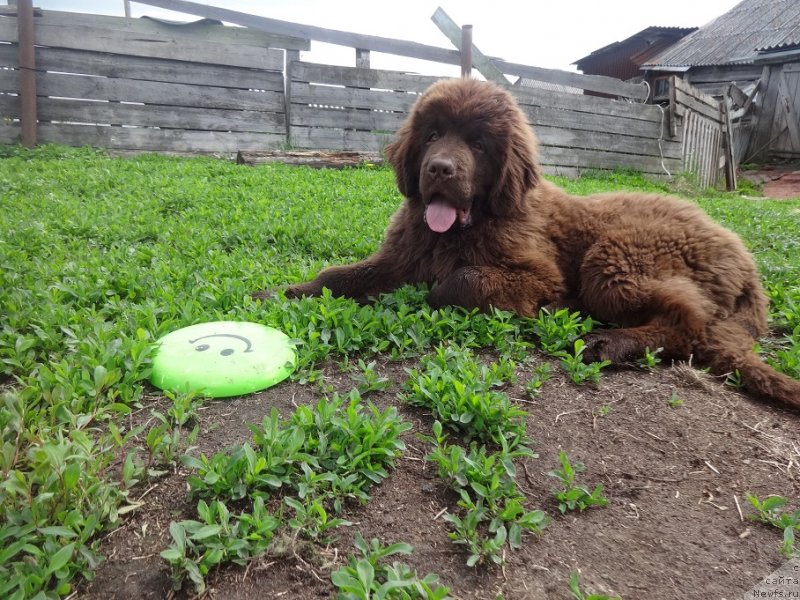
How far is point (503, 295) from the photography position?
3262 mm

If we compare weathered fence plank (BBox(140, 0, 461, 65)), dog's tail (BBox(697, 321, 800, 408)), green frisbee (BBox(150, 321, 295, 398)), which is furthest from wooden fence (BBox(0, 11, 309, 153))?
dog's tail (BBox(697, 321, 800, 408))

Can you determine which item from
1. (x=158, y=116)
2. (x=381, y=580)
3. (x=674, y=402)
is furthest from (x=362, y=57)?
(x=381, y=580)

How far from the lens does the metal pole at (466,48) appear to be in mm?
11484

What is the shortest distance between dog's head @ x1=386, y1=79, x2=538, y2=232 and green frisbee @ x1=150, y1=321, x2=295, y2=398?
138cm

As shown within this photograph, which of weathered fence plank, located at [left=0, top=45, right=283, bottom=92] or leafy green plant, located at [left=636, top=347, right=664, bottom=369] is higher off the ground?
weathered fence plank, located at [left=0, top=45, right=283, bottom=92]

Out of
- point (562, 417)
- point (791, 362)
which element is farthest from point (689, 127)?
point (562, 417)

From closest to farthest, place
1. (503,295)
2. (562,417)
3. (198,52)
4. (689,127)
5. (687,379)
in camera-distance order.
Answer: (562,417)
(687,379)
(503,295)
(198,52)
(689,127)

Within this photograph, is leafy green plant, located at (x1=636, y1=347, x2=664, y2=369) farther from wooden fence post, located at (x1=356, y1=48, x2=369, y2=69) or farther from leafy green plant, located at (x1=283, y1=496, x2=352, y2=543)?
wooden fence post, located at (x1=356, y1=48, x2=369, y2=69)

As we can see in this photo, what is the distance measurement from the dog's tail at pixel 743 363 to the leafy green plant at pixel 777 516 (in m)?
0.88

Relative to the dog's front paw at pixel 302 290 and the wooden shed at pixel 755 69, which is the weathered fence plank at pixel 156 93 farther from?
the wooden shed at pixel 755 69

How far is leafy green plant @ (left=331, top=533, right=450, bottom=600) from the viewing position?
138 centimetres

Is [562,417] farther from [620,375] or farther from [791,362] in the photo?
[791,362]

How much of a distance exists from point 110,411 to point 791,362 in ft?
11.1

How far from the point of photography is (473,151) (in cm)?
349
